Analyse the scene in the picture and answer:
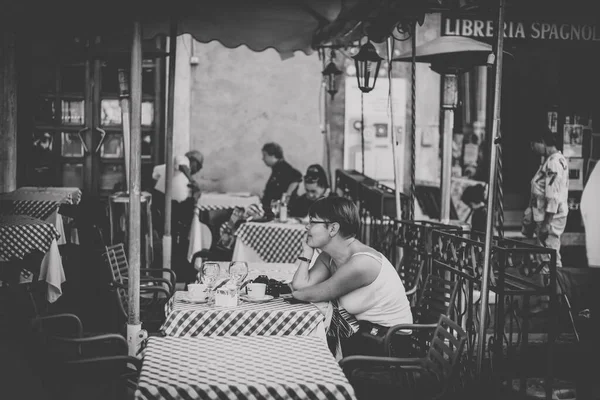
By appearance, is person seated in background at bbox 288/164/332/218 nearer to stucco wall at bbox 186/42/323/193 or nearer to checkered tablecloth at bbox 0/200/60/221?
checkered tablecloth at bbox 0/200/60/221

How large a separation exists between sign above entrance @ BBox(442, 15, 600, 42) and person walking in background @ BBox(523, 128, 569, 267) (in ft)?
6.42

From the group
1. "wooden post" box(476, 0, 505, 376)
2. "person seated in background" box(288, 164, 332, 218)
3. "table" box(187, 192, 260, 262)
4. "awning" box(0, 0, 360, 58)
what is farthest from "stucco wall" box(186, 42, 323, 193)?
"wooden post" box(476, 0, 505, 376)

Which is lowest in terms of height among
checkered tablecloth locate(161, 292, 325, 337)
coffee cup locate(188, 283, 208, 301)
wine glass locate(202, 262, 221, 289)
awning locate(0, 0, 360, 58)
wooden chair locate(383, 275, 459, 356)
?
wooden chair locate(383, 275, 459, 356)

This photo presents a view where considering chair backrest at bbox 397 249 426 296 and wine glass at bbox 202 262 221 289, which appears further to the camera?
chair backrest at bbox 397 249 426 296

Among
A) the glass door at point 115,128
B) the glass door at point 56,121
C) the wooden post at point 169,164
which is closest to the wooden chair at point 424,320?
the wooden post at point 169,164

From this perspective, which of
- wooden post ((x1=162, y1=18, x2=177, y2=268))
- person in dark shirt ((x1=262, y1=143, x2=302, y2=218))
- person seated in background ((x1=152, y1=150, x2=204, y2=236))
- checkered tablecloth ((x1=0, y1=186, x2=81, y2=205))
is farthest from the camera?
person seated in background ((x1=152, y1=150, x2=204, y2=236))

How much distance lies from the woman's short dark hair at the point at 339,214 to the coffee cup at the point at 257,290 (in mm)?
541

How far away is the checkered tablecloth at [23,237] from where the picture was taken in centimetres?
727

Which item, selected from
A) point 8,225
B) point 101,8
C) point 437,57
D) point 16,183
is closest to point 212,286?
point 101,8

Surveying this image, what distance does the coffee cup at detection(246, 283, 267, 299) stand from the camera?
446 cm

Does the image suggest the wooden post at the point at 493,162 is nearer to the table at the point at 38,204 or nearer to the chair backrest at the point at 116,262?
the chair backrest at the point at 116,262

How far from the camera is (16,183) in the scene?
11.7 metres

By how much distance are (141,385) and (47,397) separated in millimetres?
575

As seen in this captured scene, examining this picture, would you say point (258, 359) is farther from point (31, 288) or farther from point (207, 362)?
point (31, 288)
